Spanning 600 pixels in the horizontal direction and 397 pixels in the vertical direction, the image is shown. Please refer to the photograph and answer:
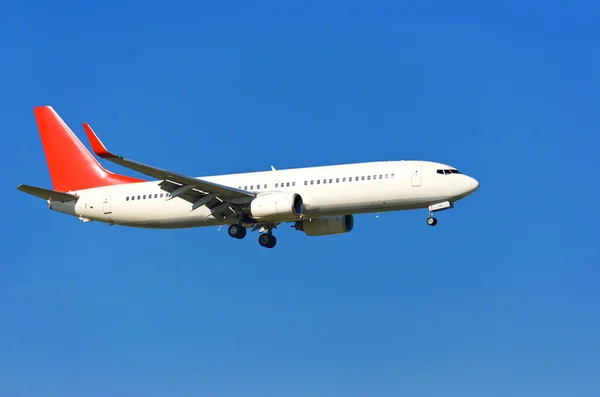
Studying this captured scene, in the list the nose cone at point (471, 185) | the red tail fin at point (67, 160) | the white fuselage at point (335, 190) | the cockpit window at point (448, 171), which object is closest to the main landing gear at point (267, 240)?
the white fuselage at point (335, 190)

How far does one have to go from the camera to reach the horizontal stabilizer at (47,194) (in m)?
68.2

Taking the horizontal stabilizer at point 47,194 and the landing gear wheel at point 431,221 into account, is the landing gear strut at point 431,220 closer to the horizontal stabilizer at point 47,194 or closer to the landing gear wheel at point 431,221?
the landing gear wheel at point 431,221

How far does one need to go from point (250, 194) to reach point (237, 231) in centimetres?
274

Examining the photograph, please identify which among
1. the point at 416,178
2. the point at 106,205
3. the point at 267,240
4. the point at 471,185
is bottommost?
the point at 267,240

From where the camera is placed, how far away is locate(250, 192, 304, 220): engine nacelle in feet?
210

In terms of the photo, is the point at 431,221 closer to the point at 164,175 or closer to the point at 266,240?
the point at 266,240

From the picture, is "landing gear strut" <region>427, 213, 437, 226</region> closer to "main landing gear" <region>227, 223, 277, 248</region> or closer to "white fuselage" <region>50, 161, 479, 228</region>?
"white fuselage" <region>50, 161, 479, 228</region>

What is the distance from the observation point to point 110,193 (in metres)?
70.7

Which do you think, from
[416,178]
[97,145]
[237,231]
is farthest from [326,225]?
[97,145]

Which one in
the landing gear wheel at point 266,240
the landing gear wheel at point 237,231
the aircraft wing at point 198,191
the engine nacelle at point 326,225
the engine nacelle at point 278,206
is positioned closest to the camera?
the aircraft wing at point 198,191

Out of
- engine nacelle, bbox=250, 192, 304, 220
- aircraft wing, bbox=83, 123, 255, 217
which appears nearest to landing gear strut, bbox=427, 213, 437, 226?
engine nacelle, bbox=250, 192, 304, 220

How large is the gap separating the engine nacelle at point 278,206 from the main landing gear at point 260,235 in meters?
2.40

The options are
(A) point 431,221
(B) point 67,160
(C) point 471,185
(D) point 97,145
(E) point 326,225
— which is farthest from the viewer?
(B) point 67,160

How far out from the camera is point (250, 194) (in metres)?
65.8
